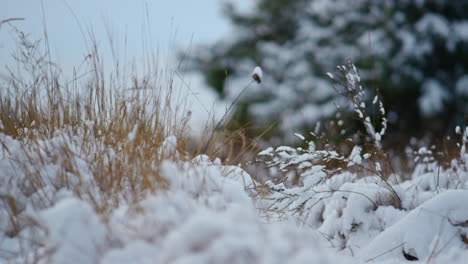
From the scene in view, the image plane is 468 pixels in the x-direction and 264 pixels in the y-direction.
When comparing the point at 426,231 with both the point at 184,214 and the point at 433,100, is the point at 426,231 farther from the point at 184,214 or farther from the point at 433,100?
the point at 433,100

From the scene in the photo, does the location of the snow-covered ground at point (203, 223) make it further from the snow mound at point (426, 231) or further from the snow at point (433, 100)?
the snow at point (433, 100)

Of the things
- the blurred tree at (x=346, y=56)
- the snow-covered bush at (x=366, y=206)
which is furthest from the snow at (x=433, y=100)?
the snow-covered bush at (x=366, y=206)

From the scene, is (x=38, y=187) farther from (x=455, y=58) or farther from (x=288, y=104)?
(x=455, y=58)

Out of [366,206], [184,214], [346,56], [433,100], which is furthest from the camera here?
[346,56]

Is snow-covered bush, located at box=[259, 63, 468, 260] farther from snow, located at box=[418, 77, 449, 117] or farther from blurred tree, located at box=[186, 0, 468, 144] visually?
snow, located at box=[418, 77, 449, 117]

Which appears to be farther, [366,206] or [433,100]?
[433,100]

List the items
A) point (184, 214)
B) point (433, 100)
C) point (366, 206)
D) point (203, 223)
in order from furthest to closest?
1. point (433, 100)
2. point (366, 206)
3. point (184, 214)
4. point (203, 223)

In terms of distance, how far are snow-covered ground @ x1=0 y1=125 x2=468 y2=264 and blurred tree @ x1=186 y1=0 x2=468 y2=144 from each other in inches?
230

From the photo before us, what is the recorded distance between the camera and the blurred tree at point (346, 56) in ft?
28.8

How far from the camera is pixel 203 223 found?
100cm

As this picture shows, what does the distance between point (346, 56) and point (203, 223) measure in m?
8.89

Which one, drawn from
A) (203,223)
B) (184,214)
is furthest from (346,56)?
(203,223)

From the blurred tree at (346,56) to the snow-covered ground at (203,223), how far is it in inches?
230

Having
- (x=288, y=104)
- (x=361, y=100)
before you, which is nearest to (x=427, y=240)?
(x=361, y=100)
